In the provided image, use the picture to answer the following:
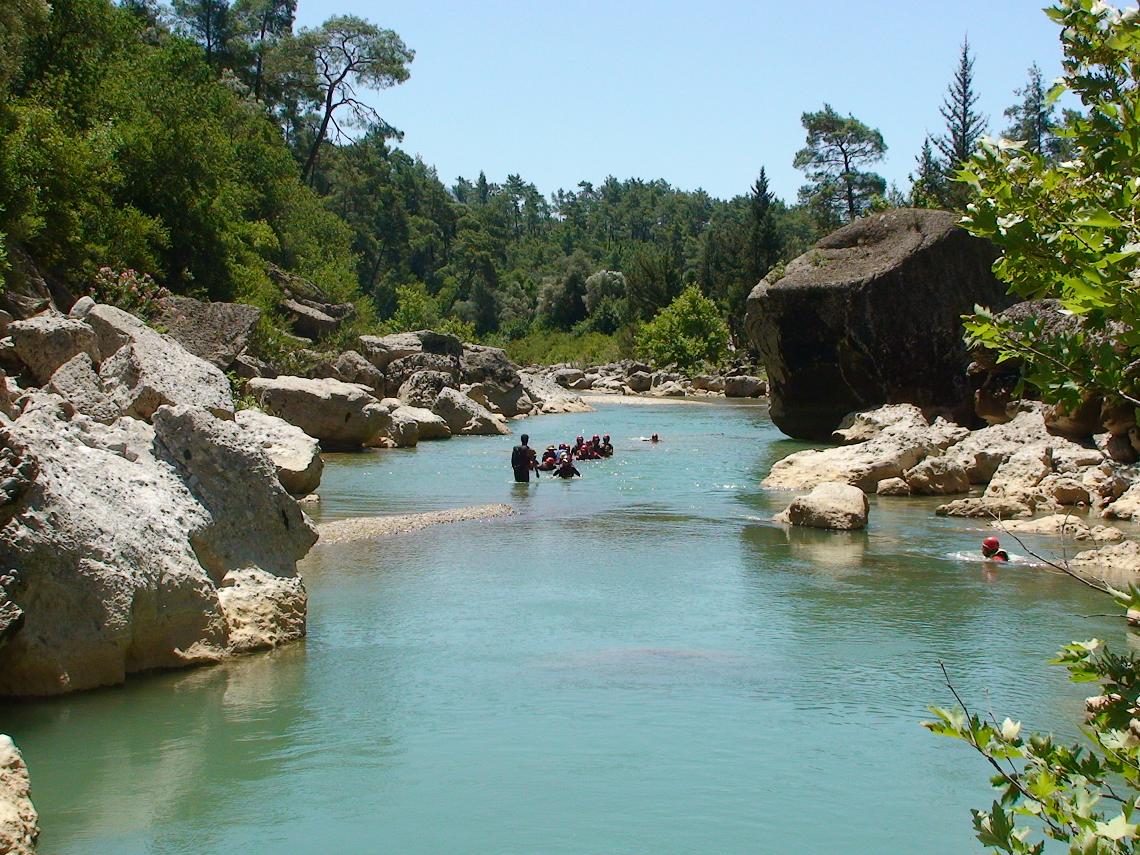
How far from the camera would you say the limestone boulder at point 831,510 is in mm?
17266

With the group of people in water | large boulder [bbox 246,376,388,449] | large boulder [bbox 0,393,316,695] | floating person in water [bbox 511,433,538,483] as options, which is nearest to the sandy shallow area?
floating person in water [bbox 511,433,538,483]

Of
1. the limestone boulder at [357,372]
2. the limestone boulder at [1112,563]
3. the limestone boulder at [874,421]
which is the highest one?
the limestone boulder at [357,372]

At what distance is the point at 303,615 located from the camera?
35.8ft

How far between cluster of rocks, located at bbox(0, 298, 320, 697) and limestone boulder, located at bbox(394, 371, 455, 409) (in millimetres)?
24114

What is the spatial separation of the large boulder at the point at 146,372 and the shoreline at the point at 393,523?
13.3ft

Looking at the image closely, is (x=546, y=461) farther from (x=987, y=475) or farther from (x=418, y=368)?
(x=418, y=368)

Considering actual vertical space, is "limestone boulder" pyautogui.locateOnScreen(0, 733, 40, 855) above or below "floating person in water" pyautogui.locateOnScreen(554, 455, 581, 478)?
below

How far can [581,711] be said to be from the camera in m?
9.20

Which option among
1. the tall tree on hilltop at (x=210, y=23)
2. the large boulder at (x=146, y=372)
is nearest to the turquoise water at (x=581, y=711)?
the large boulder at (x=146, y=372)

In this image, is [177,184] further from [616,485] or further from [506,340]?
[506,340]

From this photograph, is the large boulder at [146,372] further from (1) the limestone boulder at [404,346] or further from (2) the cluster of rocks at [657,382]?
(2) the cluster of rocks at [657,382]

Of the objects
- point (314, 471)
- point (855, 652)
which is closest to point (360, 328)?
point (314, 471)

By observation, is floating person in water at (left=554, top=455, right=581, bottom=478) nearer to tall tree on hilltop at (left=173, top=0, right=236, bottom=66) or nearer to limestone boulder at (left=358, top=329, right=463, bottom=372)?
limestone boulder at (left=358, top=329, right=463, bottom=372)

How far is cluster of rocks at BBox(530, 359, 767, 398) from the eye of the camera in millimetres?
58094
